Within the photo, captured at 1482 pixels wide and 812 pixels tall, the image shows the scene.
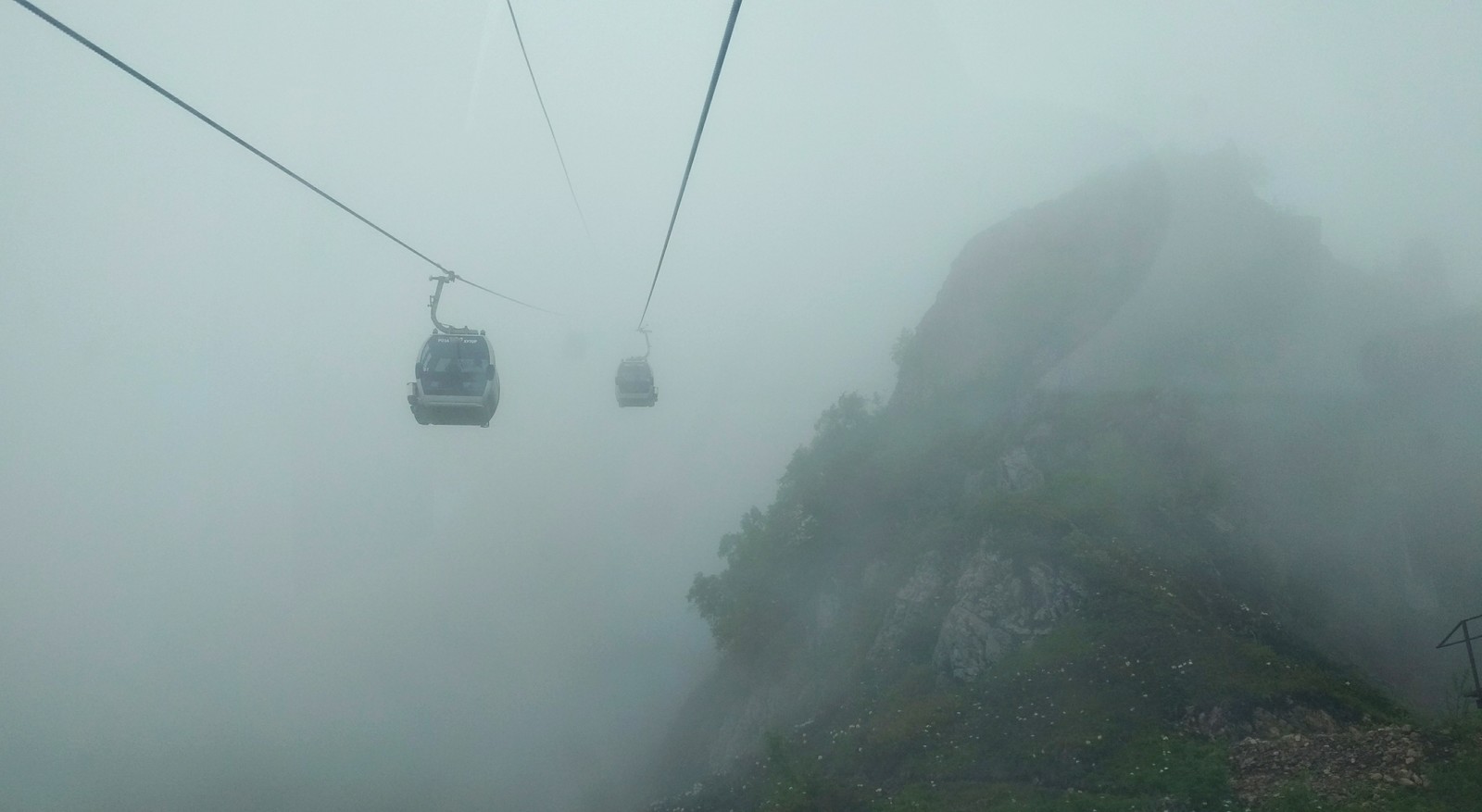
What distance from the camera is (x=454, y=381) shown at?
51.7 ft

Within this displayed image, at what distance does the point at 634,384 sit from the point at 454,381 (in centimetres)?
854

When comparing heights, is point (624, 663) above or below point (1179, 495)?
below

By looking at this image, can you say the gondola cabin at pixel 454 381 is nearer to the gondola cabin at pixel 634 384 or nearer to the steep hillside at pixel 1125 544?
the gondola cabin at pixel 634 384

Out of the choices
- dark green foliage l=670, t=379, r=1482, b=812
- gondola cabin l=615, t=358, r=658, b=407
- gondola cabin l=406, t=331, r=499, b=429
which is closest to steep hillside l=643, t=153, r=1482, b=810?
dark green foliage l=670, t=379, r=1482, b=812

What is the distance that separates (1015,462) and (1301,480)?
882 centimetres

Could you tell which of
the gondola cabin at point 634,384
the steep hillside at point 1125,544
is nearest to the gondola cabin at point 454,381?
the gondola cabin at point 634,384

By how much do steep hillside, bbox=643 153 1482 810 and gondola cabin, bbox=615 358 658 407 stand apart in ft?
35.1

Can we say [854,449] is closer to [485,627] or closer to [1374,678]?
[1374,678]

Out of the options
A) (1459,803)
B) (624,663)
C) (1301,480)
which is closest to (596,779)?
(624,663)

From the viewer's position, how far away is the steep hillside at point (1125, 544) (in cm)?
1473

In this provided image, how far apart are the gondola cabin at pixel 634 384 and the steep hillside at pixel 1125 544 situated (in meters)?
10.7

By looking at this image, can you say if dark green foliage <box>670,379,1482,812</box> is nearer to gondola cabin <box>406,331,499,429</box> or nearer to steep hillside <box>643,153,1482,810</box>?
steep hillside <box>643,153,1482,810</box>

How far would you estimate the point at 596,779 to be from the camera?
45.3 metres

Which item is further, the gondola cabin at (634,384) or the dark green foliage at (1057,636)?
the gondola cabin at (634,384)
